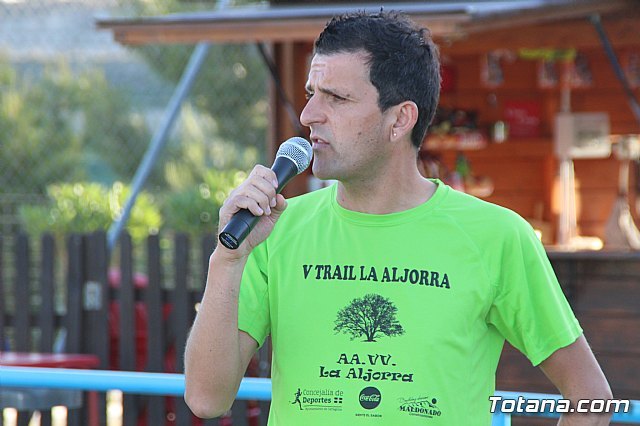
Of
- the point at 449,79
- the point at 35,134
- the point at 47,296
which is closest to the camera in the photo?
the point at 47,296

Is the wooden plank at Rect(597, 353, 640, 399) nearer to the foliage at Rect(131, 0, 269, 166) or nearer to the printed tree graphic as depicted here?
the printed tree graphic

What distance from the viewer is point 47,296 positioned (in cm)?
617

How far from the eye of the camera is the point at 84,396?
18.4 ft

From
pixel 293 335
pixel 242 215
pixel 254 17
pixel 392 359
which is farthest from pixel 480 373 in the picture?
pixel 254 17

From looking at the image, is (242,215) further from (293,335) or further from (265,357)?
(265,357)

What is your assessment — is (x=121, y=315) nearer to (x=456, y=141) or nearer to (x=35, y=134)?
(x=456, y=141)

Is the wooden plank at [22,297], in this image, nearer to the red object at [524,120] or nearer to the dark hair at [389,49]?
the red object at [524,120]

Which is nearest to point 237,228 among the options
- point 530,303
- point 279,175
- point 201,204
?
point 279,175

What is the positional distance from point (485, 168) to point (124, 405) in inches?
168

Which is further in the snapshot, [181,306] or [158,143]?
[158,143]

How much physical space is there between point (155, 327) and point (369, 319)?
13.2 feet

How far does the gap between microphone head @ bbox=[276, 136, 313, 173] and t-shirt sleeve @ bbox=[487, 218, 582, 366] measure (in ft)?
1.41

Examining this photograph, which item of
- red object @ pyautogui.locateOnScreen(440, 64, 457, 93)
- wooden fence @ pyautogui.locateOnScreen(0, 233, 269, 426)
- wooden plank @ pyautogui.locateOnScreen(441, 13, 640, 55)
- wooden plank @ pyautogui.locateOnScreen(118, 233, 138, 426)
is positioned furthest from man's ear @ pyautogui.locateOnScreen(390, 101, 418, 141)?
red object @ pyautogui.locateOnScreen(440, 64, 457, 93)

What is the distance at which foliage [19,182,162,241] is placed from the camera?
12078 mm
